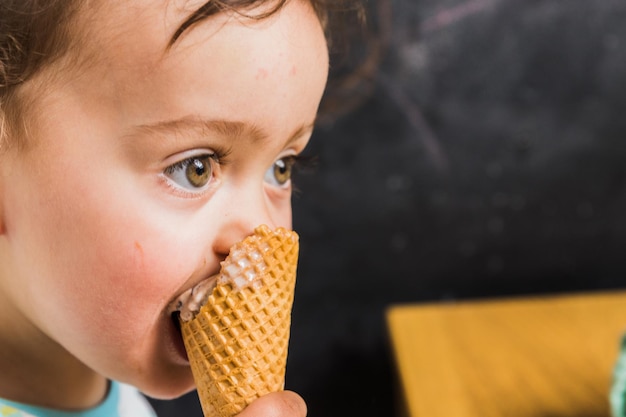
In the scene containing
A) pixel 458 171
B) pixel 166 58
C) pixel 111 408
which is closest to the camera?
pixel 166 58

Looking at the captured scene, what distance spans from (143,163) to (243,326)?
3.5 inches

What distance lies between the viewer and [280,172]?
40 centimetres

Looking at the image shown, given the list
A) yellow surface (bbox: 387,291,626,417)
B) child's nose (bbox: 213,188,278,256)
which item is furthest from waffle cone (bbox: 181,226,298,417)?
yellow surface (bbox: 387,291,626,417)

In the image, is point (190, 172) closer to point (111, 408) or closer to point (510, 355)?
point (111, 408)

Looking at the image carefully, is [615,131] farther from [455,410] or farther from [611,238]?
[455,410]

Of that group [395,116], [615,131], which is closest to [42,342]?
[395,116]

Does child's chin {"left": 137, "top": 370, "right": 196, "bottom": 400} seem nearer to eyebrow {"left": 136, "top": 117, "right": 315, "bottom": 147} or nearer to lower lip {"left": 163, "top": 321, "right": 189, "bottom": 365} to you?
lower lip {"left": 163, "top": 321, "right": 189, "bottom": 365}

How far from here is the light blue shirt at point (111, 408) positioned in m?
0.40

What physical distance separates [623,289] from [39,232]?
0.85 m

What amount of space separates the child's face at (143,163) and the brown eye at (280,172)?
0.09ft

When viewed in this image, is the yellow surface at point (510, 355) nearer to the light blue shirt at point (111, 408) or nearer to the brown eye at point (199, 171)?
the light blue shirt at point (111, 408)

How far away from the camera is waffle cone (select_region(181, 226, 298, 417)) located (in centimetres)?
35

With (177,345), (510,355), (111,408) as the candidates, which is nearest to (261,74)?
(177,345)

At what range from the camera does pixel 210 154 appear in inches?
13.6
